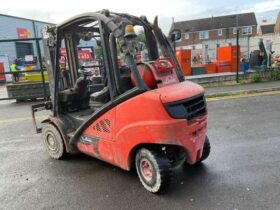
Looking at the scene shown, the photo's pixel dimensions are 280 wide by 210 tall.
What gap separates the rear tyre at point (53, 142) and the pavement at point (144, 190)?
5.4 inches

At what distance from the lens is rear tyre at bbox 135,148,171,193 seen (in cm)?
382

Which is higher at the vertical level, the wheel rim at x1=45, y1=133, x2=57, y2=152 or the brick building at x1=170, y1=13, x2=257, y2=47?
the brick building at x1=170, y1=13, x2=257, y2=47

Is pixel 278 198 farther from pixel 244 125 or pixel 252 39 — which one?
pixel 252 39

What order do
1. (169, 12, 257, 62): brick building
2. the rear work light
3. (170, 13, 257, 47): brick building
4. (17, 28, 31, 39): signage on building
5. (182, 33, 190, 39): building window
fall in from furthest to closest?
1. (182, 33, 190, 39): building window
2. (170, 13, 257, 47): brick building
3. (169, 12, 257, 62): brick building
4. (17, 28, 31, 39): signage on building
5. the rear work light

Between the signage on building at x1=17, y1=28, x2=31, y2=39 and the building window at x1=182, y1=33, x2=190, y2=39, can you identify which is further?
the building window at x1=182, y1=33, x2=190, y2=39

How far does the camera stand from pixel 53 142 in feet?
17.6

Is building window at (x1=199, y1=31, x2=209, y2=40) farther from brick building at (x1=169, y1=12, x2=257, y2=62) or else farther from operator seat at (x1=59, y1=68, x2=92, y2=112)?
operator seat at (x1=59, y1=68, x2=92, y2=112)

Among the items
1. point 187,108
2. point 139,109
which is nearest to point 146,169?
point 139,109

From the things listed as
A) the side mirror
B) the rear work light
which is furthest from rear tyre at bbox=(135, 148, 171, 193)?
the side mirror

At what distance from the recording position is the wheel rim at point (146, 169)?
13.0 feet

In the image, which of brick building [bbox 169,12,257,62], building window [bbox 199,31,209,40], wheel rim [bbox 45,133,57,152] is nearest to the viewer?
wheel rim [bbox 45,133,57,152]

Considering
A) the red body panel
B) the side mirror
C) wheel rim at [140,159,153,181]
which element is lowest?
wheel rim at [140,159,153,181]

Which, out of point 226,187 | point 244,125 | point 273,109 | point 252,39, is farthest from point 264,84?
point 252,39

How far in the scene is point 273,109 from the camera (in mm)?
7930
